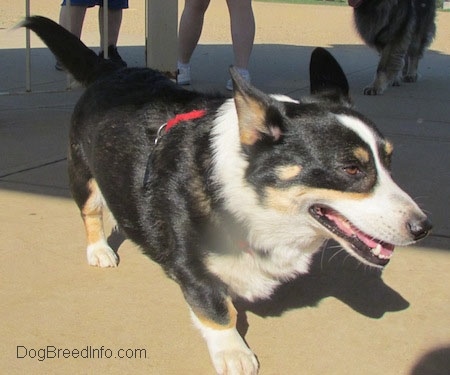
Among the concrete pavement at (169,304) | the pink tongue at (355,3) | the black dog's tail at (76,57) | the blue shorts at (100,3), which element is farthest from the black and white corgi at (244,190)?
the pink tongue at (355,3)

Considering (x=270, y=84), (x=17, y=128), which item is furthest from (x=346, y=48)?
(x=17, y=128)

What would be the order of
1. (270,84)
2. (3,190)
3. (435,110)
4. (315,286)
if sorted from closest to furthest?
(315,286) → (3,190) → (435,110) → (270,84)

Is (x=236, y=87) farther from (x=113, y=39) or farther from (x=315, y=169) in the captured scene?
(x=113, y=39)

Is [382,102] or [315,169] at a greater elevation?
[315,169]

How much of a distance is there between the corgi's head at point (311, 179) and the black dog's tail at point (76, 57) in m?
1.30

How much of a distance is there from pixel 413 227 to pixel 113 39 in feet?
19.6

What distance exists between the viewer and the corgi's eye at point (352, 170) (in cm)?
253

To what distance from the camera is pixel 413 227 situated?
2.47m

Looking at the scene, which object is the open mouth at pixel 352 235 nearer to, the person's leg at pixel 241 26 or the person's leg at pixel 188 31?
the person's leg at pixel 241 26

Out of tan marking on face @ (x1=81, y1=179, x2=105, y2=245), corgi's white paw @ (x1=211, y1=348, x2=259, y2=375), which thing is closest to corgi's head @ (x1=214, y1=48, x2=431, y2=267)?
corgi's white paw @ (x1=211, y1=348, x2=259, y2=375)

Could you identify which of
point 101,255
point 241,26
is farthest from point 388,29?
point 101,255

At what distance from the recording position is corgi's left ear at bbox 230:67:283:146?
2.58m

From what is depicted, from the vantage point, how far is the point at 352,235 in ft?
8.66

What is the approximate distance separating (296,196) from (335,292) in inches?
37.3
